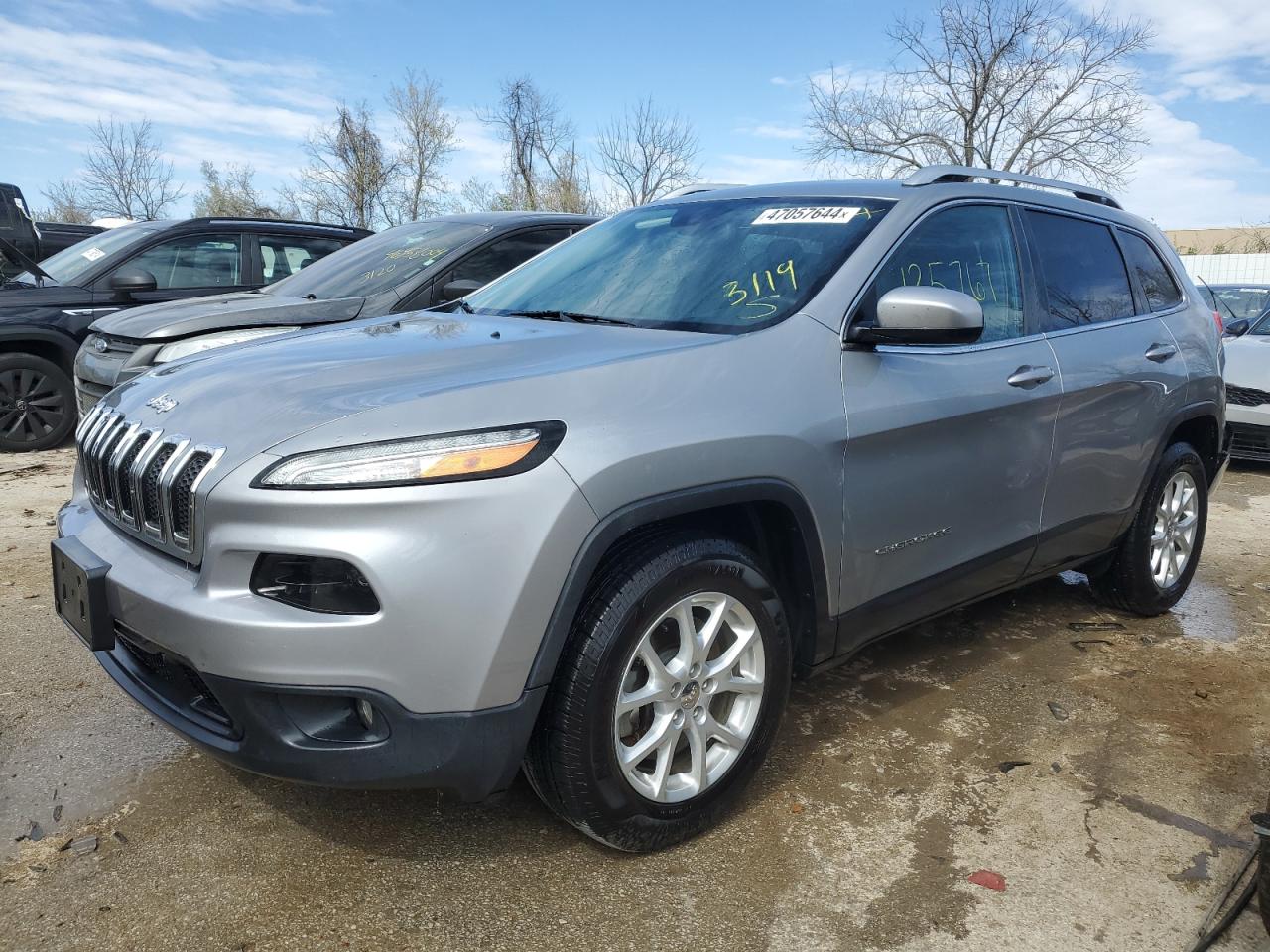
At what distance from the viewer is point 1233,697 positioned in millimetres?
3658

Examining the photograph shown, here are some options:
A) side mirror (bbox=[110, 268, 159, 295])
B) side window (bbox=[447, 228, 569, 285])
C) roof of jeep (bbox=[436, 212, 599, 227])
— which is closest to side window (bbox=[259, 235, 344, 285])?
side mirror (bbox=[110, 268, 159, 295])

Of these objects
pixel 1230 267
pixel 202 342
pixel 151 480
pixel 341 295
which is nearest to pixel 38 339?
pixel 202 342

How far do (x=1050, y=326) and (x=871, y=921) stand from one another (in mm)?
2210

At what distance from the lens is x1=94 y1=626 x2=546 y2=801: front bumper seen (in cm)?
203

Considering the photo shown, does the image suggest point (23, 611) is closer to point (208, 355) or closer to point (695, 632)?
point (208, 355)

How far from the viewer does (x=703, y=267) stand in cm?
306

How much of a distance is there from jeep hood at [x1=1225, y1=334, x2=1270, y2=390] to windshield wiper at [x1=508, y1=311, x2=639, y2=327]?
6.91 m

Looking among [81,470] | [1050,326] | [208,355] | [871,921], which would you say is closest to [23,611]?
[81,470]

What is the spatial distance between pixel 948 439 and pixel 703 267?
89cm

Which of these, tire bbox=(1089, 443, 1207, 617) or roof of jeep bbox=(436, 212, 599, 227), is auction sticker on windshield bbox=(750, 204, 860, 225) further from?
roof of jeep bbox=(436, 212, 599, 227)

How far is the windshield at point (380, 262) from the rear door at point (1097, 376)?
11.3 ft

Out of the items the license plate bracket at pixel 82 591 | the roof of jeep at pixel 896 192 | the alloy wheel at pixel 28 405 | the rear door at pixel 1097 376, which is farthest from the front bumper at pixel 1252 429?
the alloy wheel at pixel 28 405

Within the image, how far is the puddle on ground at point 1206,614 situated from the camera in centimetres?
435

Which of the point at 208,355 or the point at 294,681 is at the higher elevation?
the point at 208,355
